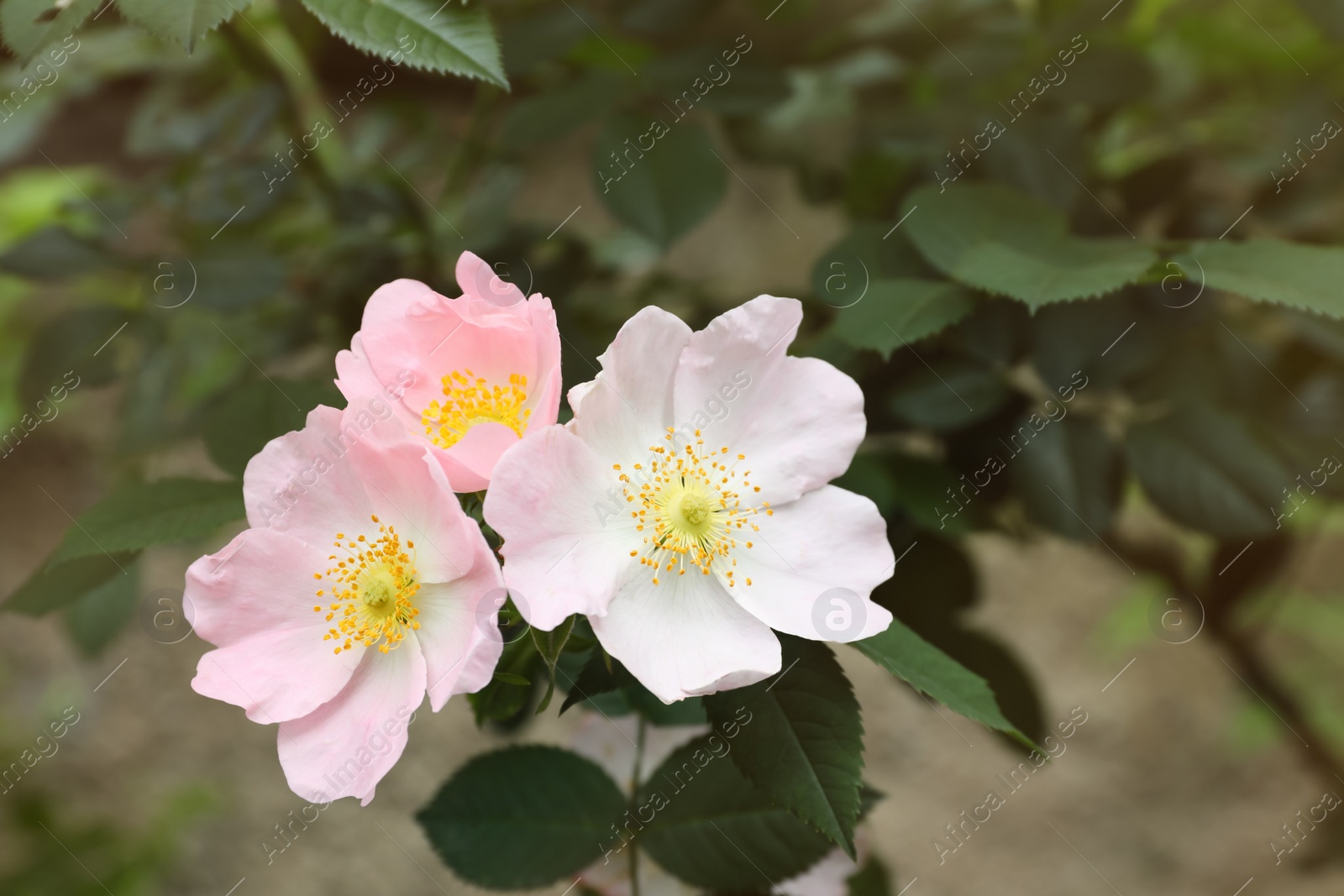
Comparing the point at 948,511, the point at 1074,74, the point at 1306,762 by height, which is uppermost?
the point at 1074,74

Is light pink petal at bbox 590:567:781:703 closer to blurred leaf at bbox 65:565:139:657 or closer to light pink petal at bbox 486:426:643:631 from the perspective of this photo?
light pink petal at bbox 486:426:643:631

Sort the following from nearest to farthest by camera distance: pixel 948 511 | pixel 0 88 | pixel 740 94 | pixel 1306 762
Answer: pixel 948 511 < pixel 740 94 < pixel 0 88 < pixel 1306 762

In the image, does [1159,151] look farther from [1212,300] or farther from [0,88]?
[0,88]

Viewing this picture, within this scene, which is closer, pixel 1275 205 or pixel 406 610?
pixel 406 610

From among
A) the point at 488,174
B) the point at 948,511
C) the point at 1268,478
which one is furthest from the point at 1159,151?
the point at 488,174

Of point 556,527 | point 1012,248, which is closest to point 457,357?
point 556,527

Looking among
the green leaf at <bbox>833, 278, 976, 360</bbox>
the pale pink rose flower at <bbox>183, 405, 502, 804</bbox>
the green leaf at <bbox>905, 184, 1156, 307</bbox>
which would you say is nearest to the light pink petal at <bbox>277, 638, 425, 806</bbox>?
the pale pink rose flower at <bbox>183, 405, 502, 804</bbox>
